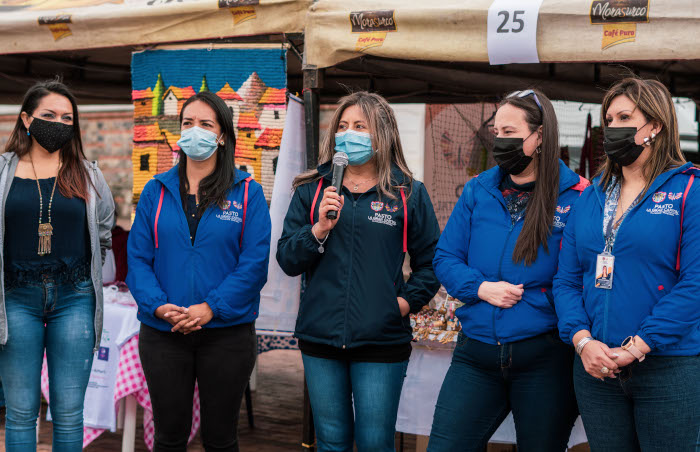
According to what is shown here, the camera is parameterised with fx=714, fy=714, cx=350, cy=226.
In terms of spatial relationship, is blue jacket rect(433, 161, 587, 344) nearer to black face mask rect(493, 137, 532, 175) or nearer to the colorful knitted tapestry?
black face mask rect(493, 137, 532, 175)

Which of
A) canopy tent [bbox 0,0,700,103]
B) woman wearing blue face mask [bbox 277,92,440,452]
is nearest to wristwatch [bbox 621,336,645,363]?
woman wearing blue face mask [bbox 277,92,440,452]

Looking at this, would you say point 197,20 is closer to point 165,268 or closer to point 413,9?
point 413,9

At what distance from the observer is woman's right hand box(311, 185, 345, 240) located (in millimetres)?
2615

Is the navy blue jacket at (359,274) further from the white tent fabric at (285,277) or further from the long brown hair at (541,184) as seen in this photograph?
the white tent fabric at (285,277)

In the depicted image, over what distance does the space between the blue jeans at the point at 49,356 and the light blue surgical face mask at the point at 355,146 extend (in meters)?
1.29

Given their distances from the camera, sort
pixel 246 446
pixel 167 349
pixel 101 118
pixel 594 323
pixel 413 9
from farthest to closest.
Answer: pixel 101 118, pixel 246 446, pixel 413 9, pixel 167 349, pixel 594 323

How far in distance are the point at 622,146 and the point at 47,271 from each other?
2342mm

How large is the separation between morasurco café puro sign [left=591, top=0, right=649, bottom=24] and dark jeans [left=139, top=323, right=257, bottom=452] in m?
2.16

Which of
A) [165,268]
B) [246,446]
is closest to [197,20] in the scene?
[165,268]

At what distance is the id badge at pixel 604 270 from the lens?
7.74ft

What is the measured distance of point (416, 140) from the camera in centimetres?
587

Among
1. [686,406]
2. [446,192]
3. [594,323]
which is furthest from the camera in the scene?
Answer: [446,192]

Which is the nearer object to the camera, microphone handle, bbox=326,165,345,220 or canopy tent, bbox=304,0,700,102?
microphone handle, bbox=326,165,345,220

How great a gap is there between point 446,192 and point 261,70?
1.98 metres
